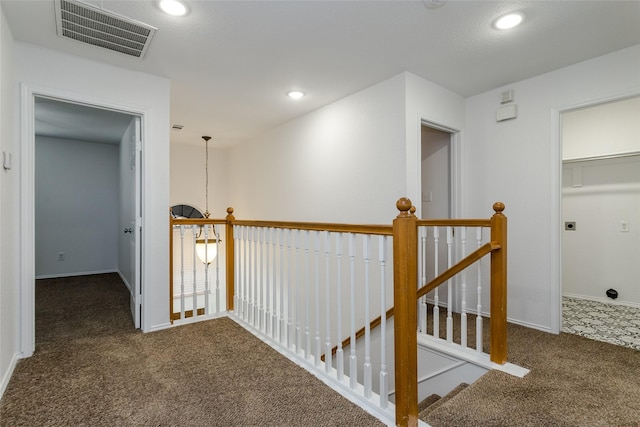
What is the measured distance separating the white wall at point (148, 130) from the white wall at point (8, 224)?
17.3 inches

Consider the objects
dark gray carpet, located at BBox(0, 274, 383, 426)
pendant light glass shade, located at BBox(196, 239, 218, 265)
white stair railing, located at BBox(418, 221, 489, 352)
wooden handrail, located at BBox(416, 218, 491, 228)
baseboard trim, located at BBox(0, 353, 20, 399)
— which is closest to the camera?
dark gray carpet, located at BBox(0, 274, 383, 426)

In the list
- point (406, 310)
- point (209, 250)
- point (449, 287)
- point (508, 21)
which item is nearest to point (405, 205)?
point (406, 310)

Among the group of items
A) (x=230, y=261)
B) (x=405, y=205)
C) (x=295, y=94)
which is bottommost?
(x=230, y=261)

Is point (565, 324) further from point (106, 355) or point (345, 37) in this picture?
point (106, 355)

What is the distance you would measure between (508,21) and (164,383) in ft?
10.6

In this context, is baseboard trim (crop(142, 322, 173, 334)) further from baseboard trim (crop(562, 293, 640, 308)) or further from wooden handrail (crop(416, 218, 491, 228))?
baseboard trim (crop(562, 293, 640, 308))

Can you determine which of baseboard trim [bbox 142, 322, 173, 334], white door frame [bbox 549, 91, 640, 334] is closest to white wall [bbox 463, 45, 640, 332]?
white door frame [bbox 549, 91, 640, 334]

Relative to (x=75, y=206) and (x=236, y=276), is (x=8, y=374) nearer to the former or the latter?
(x=236, y=276)

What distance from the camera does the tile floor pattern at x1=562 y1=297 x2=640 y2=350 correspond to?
278cm

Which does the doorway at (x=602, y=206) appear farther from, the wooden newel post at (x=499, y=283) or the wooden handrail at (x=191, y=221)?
the wooden handrail at (x=191, y=221)

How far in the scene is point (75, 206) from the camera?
558 cm

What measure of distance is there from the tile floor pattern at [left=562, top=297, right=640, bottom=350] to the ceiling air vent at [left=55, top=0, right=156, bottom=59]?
4323mm

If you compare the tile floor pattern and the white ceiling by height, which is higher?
the white ceiling

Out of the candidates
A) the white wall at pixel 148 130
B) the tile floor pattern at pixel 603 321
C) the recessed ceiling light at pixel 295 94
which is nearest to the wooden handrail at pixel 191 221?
the white wall at pixel 148 130
